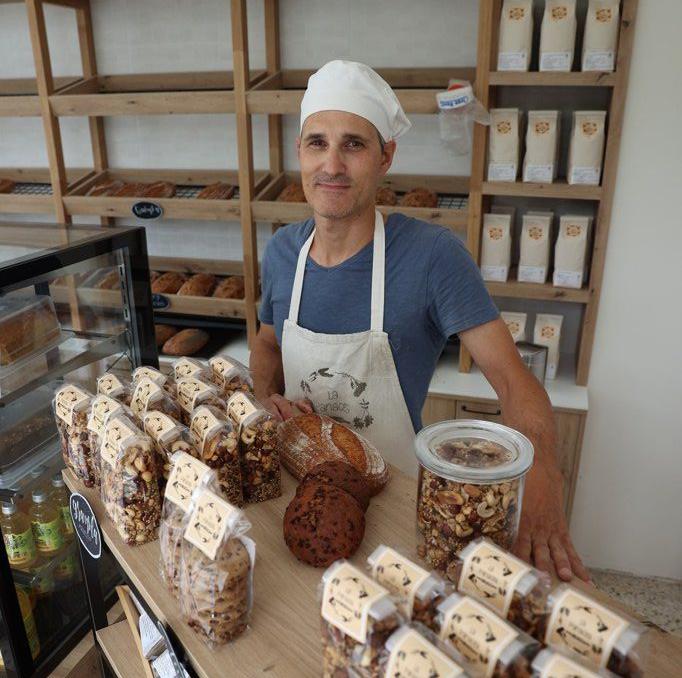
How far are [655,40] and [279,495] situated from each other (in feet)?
6.64

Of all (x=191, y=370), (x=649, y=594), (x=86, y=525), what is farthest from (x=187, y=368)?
(x=649, y=594)

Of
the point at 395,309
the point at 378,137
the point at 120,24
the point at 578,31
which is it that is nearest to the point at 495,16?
the point at 578,31

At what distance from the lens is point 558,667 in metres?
0.54

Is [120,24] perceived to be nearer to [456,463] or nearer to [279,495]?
[279,495]

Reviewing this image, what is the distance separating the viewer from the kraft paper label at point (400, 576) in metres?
0.65

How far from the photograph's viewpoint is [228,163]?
3.10m

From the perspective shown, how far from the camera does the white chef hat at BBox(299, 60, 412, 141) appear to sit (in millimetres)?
1392

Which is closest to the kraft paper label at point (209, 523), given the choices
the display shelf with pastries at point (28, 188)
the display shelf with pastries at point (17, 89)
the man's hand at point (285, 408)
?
the man's hand at point (285, 408)

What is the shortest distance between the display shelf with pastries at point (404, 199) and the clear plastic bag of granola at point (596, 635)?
1938 millimetres

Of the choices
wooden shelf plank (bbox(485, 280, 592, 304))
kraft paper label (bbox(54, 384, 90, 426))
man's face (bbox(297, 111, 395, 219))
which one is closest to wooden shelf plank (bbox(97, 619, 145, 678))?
kraft paper label (bbox(54, 384, 90, 426))

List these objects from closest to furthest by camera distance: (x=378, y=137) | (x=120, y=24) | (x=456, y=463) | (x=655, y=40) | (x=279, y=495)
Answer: (x=456, y=463) → (x=279, y=495) → (x=378, y=137) → (x=655, y=40) → (x=120, y=24)

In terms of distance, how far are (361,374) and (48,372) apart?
76cm

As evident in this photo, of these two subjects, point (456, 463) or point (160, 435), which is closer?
point (456, 463)

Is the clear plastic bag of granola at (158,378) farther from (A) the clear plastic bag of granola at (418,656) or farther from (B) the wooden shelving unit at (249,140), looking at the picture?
(B) the wooden shelving unit at (249,140)
